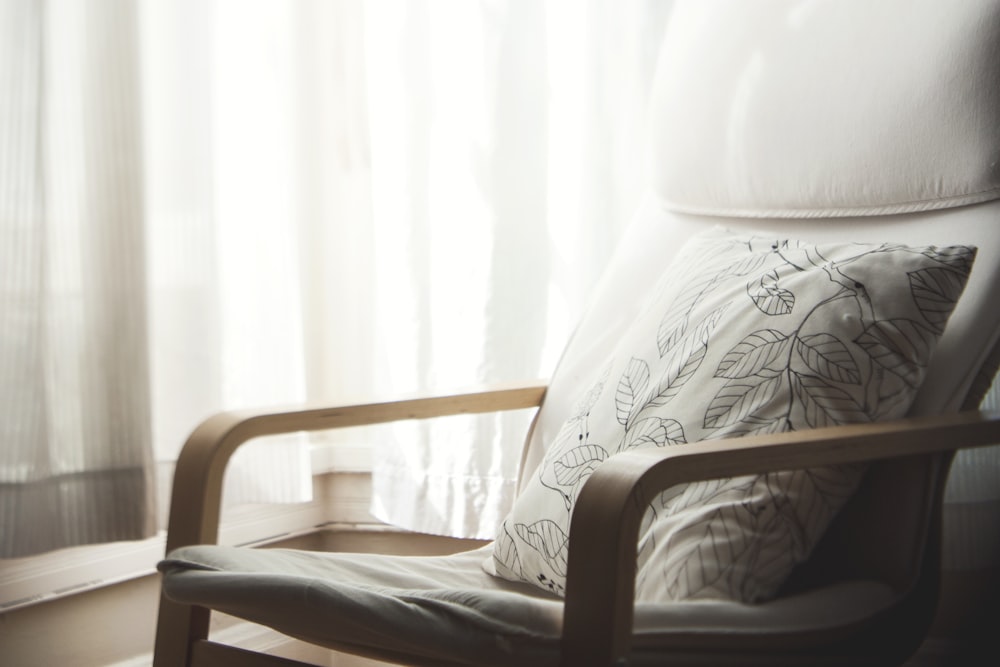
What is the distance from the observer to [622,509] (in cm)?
68

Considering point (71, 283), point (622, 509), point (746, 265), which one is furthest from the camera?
point (71, 283)

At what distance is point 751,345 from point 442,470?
2.52ft

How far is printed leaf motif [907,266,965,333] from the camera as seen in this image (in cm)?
86

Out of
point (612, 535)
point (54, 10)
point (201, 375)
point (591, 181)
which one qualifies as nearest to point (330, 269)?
point (201, 375)

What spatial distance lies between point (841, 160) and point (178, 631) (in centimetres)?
79

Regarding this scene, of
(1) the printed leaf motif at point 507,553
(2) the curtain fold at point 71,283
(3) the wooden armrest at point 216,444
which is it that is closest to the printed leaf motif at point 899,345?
→ (1) the printed leaf motif at point 507,553

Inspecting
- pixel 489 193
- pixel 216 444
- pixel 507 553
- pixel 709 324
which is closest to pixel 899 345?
pixel 709 324

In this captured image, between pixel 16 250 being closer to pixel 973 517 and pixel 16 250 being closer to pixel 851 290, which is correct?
pixel 851 290

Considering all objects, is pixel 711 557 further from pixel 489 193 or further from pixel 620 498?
pixel 489 193

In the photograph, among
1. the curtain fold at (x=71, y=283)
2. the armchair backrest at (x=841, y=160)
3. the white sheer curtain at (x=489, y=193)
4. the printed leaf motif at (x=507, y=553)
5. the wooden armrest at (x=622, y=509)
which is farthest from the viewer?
the white sheer curtain at (x=489, y=193)

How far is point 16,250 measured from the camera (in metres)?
1.24

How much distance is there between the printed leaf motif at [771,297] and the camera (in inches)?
35.6

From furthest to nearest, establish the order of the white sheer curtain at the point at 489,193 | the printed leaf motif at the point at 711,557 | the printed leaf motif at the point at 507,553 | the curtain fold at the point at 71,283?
the white sheer curtain at the point at 489,193 → the curtain fold at the point at 71,283 → the printed leaf motif at the point at 507,553 → the printed leaf motif at the point at 711,557

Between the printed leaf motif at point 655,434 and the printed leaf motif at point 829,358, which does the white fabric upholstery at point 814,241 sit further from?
the printed leaf motif at point 655,434
